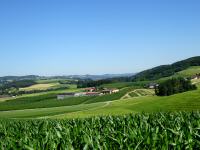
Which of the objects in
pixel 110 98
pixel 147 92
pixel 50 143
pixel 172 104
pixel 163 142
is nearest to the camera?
pixel 163 142

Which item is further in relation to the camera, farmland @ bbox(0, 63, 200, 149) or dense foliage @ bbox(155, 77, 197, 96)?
dense foliage @ bbox(155, 77, 197, 96)

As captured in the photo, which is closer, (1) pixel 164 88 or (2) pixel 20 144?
(2) pixel 20 144

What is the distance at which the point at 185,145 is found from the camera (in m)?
9.16

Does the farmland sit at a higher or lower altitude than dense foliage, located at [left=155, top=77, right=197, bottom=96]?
higher

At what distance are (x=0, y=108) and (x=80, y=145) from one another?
4665 inches

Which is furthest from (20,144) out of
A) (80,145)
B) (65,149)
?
(65,149)

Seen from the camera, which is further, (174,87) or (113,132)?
A: (174,87)

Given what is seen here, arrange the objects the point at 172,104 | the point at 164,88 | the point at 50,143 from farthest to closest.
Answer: the point at 164,88, the point at 172,104, the point at 50,143

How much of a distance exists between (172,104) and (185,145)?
52.6 m

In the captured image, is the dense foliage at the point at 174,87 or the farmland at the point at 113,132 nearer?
the farmland at the point at 113,132

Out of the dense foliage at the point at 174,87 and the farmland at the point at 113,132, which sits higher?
the farmland at the point at 113,132

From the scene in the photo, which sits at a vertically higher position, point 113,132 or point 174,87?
point 113,132

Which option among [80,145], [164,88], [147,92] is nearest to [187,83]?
[164,88]

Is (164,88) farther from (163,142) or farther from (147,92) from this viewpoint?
(163,142)
